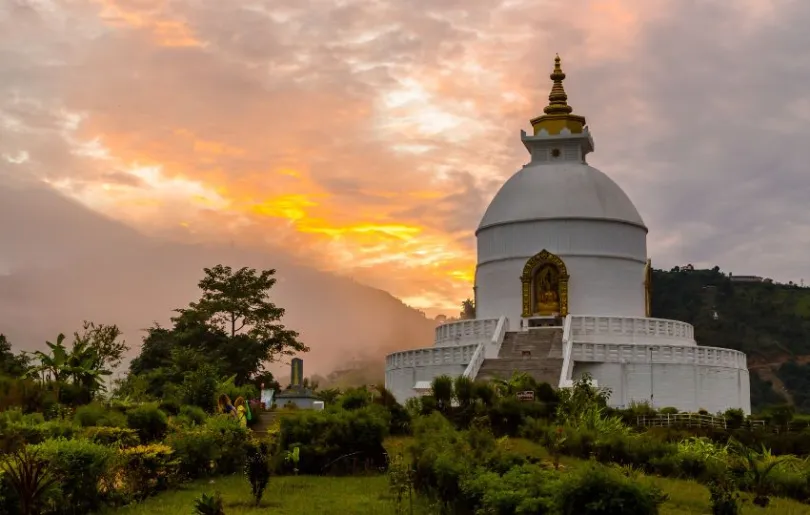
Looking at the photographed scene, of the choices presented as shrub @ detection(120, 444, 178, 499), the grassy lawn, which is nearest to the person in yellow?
the grassy lawn

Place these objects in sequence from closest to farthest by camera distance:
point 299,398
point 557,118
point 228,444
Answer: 1. point 228,444
2. point 299,398
3. point 557,118

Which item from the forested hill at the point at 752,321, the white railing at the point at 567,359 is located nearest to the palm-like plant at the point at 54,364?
the white railing at the point at 567,359

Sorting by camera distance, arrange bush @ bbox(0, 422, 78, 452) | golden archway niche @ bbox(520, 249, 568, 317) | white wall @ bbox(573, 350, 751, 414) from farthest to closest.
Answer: golden archway niche @ bbox(520, 249, 568, 317) < white wall @ bbox(573, 350, 751, 414) < bush @ bbox(0, 422, 78, 452)

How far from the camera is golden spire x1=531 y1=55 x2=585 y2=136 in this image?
46688mm

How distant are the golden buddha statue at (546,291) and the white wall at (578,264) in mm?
622

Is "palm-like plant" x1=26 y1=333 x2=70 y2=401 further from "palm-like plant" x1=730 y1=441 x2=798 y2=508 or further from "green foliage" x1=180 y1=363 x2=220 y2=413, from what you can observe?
"palm-like plant" x1=730 y1=441 x2=798 y2=508

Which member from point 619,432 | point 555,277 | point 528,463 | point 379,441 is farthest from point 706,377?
point 528,463

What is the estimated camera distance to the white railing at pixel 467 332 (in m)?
40.0

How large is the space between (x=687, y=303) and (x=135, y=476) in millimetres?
82861

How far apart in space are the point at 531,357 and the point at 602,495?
25.5 m

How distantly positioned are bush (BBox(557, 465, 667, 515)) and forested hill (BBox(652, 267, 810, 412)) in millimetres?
73899

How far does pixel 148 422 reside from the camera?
21.8 meters

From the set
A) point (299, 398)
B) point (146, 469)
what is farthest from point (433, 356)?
point (146, 469)

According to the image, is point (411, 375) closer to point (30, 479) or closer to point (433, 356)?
point (433, 356)
